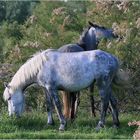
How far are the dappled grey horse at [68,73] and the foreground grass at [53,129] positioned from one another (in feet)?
0.77

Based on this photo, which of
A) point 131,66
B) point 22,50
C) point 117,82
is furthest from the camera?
point 22,50

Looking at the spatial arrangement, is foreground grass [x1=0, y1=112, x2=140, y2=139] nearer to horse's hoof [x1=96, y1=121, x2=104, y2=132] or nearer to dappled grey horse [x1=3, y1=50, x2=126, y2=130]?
horse's hoof [x1=96, y1=121, x2=104, y2=132]

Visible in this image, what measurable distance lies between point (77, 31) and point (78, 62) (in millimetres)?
9334

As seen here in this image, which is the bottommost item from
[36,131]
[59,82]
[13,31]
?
[13,31]

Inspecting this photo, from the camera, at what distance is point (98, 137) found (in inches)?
357

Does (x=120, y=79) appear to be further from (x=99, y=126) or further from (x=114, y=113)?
(x=99, y=126)

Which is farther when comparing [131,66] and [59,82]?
[131,66]

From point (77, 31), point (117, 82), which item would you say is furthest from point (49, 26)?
point (117, 82)

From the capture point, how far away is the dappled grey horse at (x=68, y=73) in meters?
10.1

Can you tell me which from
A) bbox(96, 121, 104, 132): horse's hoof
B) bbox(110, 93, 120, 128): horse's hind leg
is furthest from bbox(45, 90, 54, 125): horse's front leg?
bbox(110, 93, 120, 128): horse's hind leg

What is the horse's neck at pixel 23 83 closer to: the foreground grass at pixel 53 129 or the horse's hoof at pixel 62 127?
the foreground grass at pixel 53 129

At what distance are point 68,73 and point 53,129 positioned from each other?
3.54 ft

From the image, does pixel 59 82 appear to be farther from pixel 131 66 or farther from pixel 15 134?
pixel 131 66

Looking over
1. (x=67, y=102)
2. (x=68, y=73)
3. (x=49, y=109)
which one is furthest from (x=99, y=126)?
(x=67, y=102)
